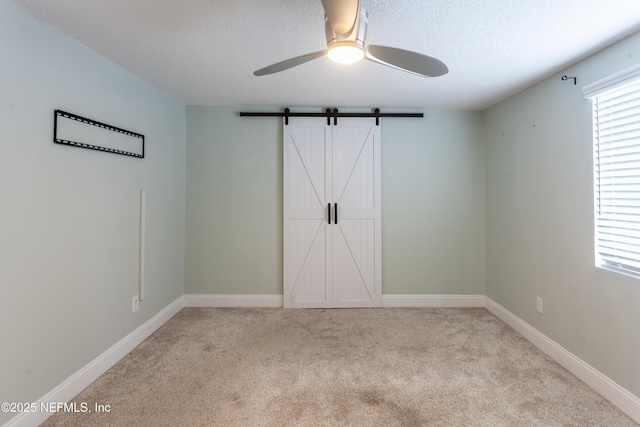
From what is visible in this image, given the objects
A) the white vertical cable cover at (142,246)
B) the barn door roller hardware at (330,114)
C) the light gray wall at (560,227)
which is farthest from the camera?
the barn door roller hardware at (330,114)

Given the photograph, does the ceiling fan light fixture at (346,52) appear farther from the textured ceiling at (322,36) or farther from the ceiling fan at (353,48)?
the textured ceiling at (322,36)

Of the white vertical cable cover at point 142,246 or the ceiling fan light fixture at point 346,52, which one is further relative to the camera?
the white vertical cable cover at point 142,246

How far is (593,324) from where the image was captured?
6.63 feet

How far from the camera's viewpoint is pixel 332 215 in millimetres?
3453

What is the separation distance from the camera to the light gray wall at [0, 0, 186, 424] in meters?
1.53

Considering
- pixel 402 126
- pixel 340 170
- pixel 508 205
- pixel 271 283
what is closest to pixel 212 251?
pixel 271 283

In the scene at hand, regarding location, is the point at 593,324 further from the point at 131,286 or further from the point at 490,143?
the point at 131,286

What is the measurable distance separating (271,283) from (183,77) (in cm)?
237

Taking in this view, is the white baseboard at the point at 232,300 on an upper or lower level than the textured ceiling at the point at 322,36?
lower

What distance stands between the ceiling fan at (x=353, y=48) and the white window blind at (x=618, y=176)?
1.28m

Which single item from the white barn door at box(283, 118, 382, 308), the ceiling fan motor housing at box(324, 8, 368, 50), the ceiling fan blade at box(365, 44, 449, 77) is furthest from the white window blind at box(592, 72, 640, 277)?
the white barn door at box(283, 118, 382, 308)

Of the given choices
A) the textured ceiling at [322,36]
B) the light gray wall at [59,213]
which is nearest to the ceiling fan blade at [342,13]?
the textured ceiling at [322,36]

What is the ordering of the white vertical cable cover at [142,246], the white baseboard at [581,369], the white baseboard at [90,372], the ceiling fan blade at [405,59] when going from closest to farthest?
1. the ceiling fan blade at [405,59]
2. the white baseboard at [90,372]
3. the white baseboard at [581,369]
4. the white vertical cable cover at [142,246]

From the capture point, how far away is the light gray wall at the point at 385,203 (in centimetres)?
344
